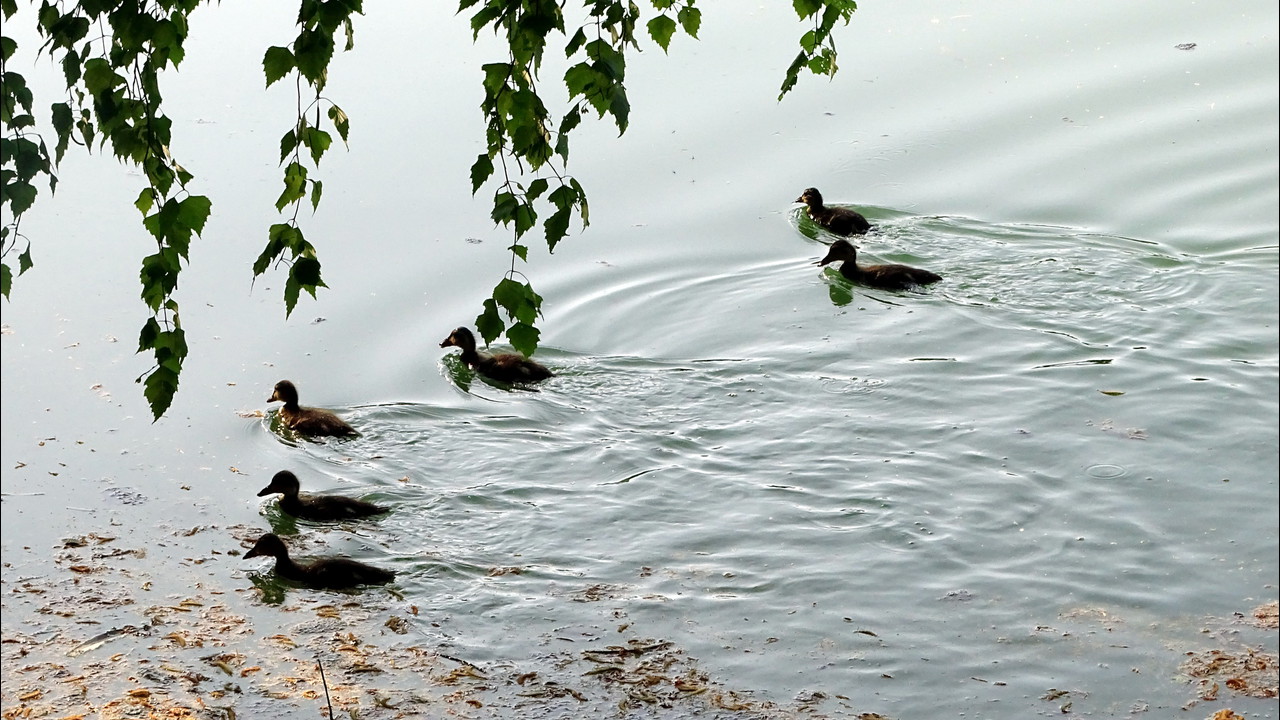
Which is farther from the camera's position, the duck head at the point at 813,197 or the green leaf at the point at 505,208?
the duck head at the point at 813,197

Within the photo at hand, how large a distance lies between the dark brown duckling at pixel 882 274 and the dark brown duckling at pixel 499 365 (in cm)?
260

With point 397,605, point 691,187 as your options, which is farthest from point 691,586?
point 691,187

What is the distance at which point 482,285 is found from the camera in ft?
36.5

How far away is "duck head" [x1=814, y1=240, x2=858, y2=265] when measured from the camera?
450 inches

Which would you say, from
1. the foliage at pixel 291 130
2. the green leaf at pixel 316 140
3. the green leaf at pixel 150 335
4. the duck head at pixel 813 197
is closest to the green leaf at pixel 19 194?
the foliage at pixel 291 130

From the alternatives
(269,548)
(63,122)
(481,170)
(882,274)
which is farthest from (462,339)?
(481,170)

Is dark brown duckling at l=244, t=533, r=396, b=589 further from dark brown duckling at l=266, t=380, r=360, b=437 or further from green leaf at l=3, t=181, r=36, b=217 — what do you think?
green leaf at l=3, t=181, r=36, b=217

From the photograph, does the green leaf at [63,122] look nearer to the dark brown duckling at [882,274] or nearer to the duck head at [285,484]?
the duck head at [285,484]

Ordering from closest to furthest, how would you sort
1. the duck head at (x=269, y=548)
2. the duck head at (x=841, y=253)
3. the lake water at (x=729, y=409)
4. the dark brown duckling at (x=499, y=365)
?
the lake water at (x=729, y=409) → the duck head at (x=269, y=548) → the dark brown duckling at (x=499, y=365) → the duck head at (x=841, y=253)

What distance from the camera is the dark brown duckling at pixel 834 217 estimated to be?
12.0 metres

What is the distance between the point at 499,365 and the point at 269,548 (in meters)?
2.57

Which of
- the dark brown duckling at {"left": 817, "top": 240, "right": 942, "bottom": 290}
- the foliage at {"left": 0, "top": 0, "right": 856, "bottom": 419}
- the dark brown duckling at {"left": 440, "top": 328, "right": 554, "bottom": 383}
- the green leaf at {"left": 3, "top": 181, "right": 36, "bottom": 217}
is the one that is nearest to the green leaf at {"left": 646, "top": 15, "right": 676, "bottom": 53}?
the foliage at {"left": 0, "top": 0, "right": 856, "bottom": 419}

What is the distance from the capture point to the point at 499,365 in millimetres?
10234

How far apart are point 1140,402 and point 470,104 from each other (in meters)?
6.98
